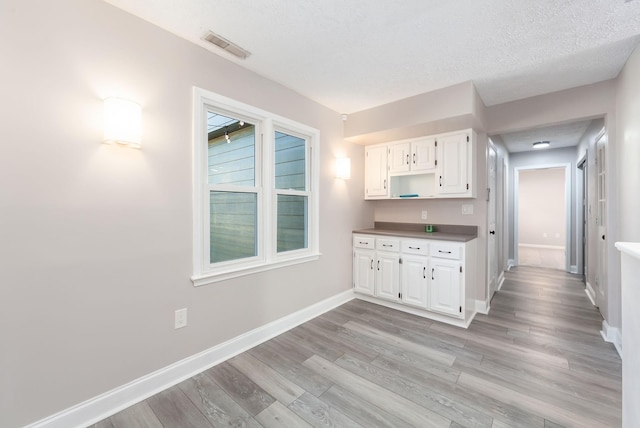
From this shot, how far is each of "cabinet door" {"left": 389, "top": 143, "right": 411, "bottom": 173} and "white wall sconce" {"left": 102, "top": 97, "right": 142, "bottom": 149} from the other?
2859 millimetres

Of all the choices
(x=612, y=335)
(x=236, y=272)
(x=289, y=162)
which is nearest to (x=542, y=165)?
(x=612, y=335)

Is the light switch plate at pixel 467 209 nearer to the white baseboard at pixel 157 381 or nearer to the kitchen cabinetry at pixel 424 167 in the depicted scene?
the kitchen cabinetry at pixel 424 167

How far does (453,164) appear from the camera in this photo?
121 inches

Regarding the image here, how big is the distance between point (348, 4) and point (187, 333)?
8.28ft

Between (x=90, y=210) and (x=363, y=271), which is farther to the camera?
(x=363, y=271)

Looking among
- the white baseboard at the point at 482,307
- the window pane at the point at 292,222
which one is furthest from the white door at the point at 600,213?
the window pane at the point at 292,222

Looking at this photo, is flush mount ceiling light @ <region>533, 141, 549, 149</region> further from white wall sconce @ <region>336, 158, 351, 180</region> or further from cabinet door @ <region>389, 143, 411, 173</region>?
white wall sconce @ <region>336, 158, 351, 180</region>

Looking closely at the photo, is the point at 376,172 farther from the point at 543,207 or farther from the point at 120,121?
the point at 543,207

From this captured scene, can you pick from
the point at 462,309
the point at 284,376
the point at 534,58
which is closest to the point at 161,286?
the point at 284,376

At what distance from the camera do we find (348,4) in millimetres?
1634

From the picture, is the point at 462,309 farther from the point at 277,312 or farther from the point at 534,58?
the point at 534,58

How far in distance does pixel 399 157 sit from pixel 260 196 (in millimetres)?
1966

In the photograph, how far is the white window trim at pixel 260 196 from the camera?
205cm

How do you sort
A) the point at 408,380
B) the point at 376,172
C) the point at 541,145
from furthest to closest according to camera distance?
1. the point at 541,145
2. the point at 376,172
3. the point at 408,380
